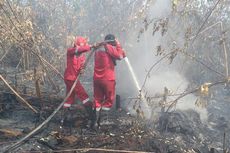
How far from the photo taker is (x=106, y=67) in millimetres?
5910

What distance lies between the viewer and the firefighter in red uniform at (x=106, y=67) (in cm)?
587

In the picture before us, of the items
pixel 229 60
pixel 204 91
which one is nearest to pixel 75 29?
pixel 229 60

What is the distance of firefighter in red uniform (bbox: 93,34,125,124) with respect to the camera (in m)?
5.87

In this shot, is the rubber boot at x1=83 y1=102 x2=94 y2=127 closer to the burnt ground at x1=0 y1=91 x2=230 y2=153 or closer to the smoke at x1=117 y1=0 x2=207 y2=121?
the burnt ground at x1=0 y1=91 x2=230 y2=153

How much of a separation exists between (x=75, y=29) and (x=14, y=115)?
5.16 m

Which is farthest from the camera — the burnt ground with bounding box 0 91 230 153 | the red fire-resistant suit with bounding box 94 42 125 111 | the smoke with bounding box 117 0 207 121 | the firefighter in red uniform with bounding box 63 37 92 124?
the smoke with bounding box 117 0 207 121

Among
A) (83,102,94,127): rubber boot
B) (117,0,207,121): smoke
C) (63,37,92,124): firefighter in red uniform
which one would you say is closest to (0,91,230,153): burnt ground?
(83,102,94,127): rubber boot

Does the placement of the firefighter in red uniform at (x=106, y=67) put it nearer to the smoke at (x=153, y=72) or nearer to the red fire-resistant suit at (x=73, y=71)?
the red fire-resistant suit at (x=73, y=71)

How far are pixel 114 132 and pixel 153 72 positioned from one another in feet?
13.3

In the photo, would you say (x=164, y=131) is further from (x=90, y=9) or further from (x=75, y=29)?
(x=90, y=9)

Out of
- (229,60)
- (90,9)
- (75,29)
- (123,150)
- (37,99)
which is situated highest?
(90,9)

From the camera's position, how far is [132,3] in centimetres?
1129

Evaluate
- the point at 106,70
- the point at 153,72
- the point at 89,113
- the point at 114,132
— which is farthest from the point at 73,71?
the point at 153,72

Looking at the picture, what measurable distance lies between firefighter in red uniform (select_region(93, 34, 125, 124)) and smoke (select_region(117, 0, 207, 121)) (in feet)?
4.60
